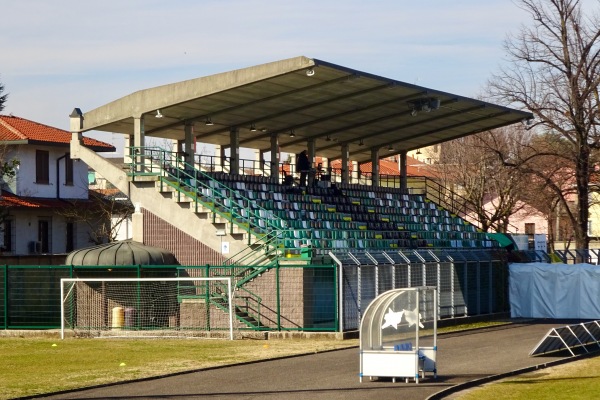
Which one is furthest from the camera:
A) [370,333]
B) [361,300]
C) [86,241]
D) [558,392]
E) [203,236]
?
[86,241]

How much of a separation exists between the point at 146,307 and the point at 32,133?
2359cm

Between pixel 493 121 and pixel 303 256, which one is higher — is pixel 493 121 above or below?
above

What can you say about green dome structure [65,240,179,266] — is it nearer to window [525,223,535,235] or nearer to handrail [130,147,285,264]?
handrail [130,147,285,264]

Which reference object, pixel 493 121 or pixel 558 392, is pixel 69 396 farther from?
pixel 493 121

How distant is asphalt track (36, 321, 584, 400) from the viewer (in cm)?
1877

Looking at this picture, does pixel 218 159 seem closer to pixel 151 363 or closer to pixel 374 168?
pixel 374 168

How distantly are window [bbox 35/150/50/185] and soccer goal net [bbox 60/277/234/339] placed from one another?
20.9 metres

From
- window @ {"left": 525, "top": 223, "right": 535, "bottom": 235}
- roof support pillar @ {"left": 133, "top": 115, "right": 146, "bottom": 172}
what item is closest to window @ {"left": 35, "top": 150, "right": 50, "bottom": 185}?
roof support pillar @ {"left": 133, "top": 115, "right": 146, "bottom": 172}

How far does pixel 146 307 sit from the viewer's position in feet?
109

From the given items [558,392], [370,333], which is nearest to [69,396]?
[370,333]

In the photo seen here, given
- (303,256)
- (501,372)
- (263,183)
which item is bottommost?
(501,372)

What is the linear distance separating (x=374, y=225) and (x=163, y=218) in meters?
Answer: 9.70

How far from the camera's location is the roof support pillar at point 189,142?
40.4 m

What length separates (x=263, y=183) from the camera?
42219mm
